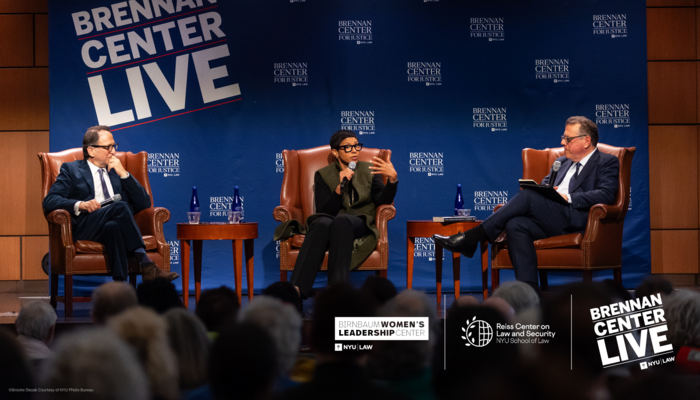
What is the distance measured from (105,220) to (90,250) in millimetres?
205

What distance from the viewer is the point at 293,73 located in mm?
4766

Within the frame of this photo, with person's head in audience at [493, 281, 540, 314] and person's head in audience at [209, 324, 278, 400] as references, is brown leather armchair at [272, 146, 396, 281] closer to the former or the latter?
person's head in audience at [493, 281, 540, 314]

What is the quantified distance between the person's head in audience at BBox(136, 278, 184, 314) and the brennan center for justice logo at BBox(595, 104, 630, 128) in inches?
156

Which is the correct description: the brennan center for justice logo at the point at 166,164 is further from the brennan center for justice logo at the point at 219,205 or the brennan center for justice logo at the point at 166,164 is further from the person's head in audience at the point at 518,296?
the person's head in audience at the point at 518,296

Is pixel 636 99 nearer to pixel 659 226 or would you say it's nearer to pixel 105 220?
pixel 659 226

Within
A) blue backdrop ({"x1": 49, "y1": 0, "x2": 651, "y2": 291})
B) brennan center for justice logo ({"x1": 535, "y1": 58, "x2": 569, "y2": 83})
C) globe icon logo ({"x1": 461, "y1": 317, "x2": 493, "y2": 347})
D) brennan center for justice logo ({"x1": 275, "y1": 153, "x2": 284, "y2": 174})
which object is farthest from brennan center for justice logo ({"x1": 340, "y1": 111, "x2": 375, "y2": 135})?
globe icon logo ({"x1": 461, "y1": 317, "x2": 493, "y2": 347})

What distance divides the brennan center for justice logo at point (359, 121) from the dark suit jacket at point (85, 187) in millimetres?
1643

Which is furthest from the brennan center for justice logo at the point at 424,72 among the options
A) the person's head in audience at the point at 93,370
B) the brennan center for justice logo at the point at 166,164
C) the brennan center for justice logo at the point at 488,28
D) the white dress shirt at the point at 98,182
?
the person's head in audience at the point at 93,370

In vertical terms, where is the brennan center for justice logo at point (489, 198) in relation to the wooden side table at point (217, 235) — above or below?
above

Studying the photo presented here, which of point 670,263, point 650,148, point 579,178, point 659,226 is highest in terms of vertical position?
point 650,148

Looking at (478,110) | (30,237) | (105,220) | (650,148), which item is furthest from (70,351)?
(650,148)

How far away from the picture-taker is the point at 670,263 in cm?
495

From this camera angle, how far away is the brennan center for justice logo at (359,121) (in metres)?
4.76

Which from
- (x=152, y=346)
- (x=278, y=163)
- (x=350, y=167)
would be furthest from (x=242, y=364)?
(x=278, y=163)
